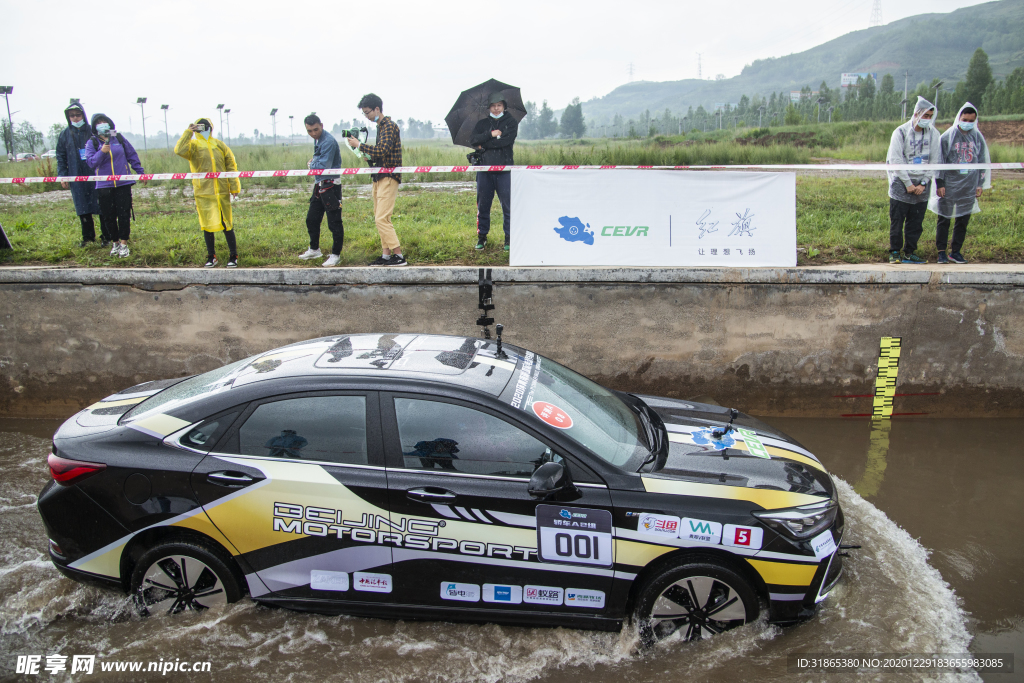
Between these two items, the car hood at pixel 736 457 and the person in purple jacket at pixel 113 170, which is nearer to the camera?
the car hood at pixel 736 457

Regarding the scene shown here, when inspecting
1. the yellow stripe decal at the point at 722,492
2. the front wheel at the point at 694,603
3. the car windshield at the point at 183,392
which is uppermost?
the car windshield at the point at 183,392

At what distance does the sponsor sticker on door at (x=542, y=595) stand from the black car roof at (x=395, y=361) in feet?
3.40

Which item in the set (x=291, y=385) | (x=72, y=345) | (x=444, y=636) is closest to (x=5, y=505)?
(x=72, y=345)

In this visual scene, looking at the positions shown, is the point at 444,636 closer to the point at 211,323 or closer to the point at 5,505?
the point at 5,505

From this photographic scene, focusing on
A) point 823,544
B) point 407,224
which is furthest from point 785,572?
point 407,224

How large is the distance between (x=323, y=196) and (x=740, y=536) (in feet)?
20.4

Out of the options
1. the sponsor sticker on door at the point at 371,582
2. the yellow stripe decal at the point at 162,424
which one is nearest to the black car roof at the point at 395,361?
the yellow stripe decal at the point at 162,424

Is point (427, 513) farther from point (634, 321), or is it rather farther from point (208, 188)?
point (208, 188)

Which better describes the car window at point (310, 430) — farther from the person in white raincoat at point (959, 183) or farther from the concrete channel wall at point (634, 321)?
the person in white raincoat at point (959, 183)

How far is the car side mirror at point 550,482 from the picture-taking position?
3166 millimetres

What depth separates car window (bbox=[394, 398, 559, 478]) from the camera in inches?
133

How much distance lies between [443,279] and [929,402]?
5.24m

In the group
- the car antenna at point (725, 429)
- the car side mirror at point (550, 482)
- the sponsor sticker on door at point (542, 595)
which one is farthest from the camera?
the car antenna at point (725, 429)

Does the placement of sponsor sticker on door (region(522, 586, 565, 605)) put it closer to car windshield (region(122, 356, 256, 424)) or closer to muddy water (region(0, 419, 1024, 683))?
muddy water (region(0, 419, 1024, 683))
